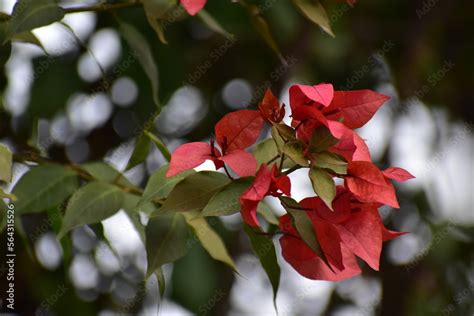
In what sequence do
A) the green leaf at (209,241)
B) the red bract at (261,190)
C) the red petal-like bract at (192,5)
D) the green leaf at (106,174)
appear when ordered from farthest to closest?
1. the green leaf at (106,174)
2. the green leaf at (209,241)
3. the red petal-like bract at (192,5)
4. the red bract at (261,190)

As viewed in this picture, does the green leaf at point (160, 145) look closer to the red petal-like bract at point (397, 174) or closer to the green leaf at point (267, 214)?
the green leaf at point (267, 214)

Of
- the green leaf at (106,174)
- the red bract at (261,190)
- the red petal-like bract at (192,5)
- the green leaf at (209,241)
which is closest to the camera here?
the red bract at (261,190)

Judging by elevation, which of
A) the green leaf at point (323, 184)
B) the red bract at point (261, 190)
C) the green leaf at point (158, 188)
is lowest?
the green leaf at point (158, 188)

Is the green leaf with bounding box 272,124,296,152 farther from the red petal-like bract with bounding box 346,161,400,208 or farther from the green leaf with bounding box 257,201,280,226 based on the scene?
the green leaf with bounding box 257,201,280,226

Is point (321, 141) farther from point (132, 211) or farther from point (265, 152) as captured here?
point (132, 211)

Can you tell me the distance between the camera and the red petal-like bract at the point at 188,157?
71 centimetres

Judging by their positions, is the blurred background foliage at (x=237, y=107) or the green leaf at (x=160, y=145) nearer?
the green leaf at (x=160, y=145)

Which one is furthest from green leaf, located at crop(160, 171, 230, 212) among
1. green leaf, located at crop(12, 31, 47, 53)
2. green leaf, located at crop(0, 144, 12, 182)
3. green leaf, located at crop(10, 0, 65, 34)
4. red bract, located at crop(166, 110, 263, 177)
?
green leaf, located at crop(12, 31, 47, 53)

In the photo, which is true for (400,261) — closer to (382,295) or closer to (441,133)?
(382,295)

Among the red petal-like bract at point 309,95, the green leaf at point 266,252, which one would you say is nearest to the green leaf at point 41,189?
the green leaf at point 266,252

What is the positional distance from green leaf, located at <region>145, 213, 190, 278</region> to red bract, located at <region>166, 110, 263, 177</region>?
0.30 ft

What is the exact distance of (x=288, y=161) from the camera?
77 cm

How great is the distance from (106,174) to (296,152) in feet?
1.29

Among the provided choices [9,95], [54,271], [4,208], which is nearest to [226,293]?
[54,271]
